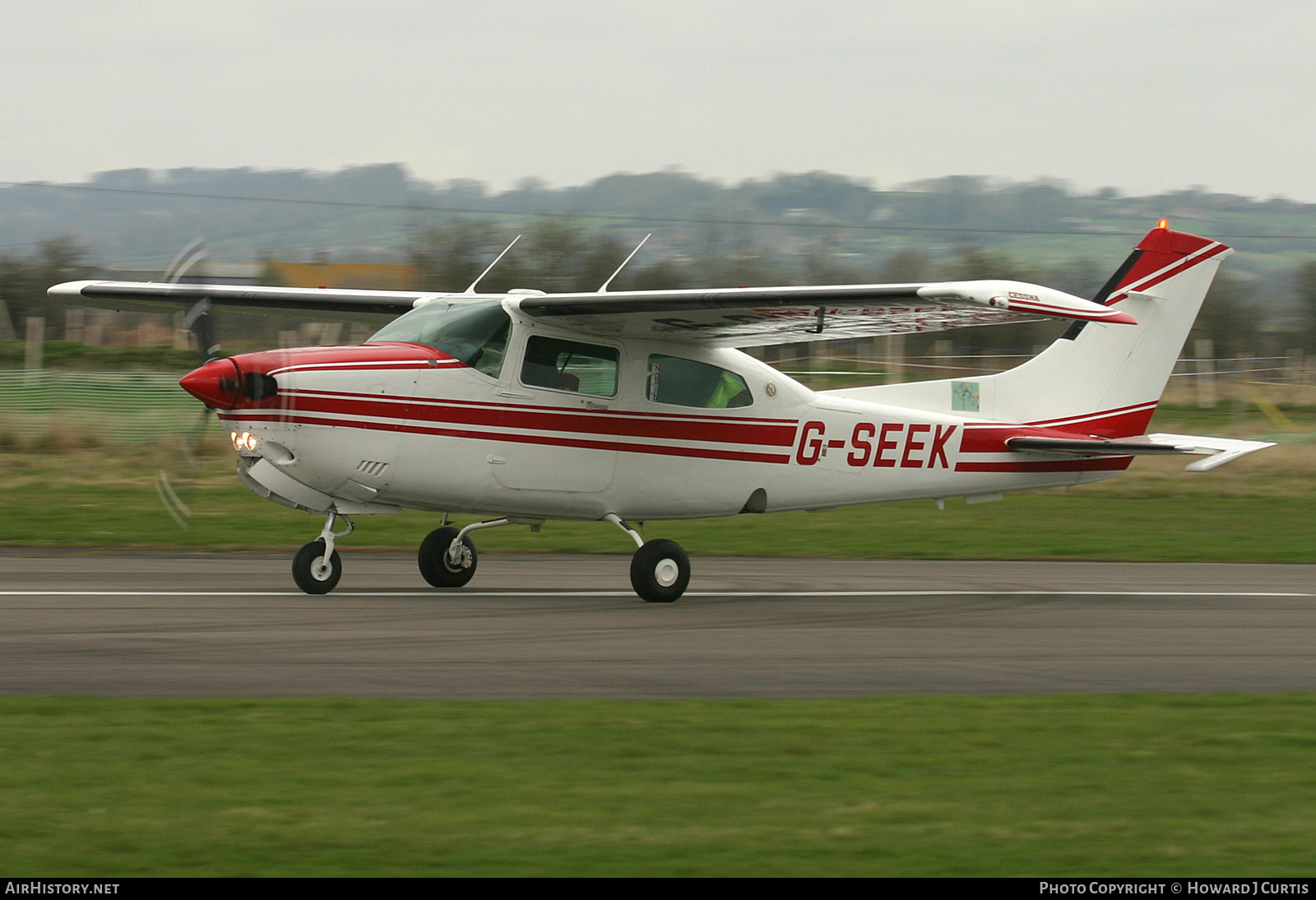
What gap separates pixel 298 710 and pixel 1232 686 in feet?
17.9

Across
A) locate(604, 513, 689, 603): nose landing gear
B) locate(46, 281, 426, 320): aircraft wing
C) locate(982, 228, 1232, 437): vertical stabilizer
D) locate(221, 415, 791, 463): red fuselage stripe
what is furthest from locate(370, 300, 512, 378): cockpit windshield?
locate(982, 228, 1232, 437): vertical stabilizer

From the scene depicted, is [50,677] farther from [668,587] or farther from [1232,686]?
[1232,686]

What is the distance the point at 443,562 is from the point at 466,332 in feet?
7.13

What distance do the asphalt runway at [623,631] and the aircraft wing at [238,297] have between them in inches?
102

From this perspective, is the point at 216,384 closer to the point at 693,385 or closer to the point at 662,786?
the point at 693,385

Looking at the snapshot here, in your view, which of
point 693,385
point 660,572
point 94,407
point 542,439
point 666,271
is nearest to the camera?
point 542,439

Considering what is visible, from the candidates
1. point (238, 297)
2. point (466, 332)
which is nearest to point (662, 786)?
point (466, 332)

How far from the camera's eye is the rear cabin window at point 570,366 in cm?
1141

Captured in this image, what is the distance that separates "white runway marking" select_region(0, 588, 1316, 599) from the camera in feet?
36.4

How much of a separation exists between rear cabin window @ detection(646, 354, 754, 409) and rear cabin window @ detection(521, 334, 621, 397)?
15.8 inches

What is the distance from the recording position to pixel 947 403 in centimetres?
1332

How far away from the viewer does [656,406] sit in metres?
12.0

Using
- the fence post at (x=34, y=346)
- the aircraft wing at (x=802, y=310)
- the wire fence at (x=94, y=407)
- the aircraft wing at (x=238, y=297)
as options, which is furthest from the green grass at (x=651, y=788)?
the fence post at (x=34, y=346)

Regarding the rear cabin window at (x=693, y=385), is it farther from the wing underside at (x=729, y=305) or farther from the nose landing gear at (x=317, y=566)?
the nose landing gear at (x=317, y=566)
